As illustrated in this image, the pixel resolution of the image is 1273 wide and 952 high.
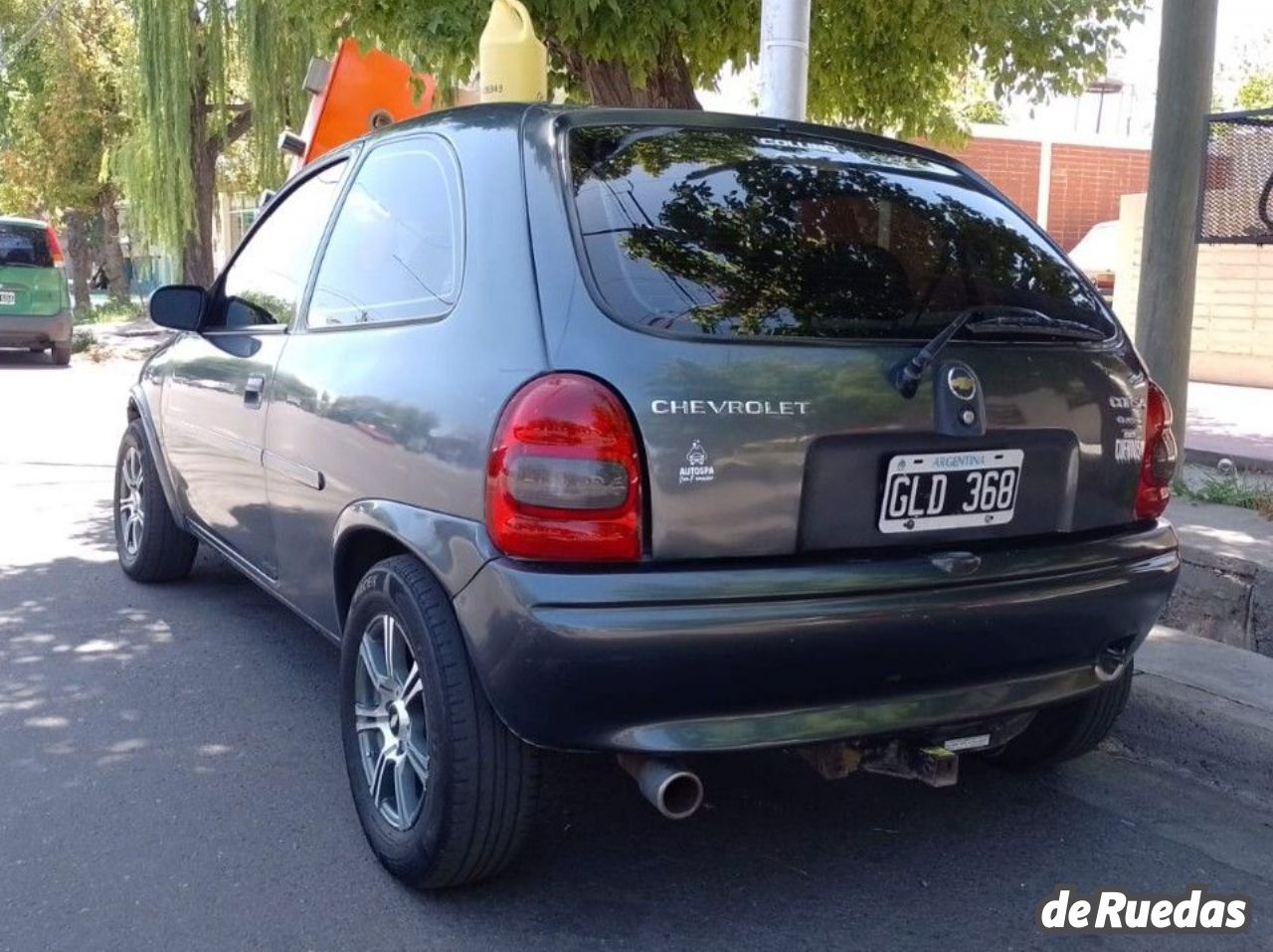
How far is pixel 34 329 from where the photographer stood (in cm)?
1830

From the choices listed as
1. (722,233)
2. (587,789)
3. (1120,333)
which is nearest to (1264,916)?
(1120,333)

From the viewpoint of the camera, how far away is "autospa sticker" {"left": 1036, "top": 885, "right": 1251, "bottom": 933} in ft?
10.2

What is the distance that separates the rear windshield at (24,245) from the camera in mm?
18078

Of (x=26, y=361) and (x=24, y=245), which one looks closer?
(x=24, y=245)

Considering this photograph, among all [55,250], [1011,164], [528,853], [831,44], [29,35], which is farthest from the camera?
[1011,164]

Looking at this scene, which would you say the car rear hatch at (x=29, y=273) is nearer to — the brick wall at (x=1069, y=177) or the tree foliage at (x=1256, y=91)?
the brick wall at (x=1069, y=177)

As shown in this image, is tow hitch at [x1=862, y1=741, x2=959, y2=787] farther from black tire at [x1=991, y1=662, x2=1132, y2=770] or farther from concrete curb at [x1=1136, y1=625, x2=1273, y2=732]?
concrete curb at [x1=1136, y1=625, x2=1273, y2=732]

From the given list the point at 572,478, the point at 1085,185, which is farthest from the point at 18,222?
the point at 572,478

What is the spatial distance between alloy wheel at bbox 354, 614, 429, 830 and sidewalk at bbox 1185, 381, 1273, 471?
6.60 metres

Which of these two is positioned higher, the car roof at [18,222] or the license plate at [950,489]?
the car roof at [18,222]

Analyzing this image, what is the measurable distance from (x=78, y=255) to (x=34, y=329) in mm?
13808

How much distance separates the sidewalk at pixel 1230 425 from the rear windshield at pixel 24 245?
14630mm

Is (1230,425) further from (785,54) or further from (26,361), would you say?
(26,361)

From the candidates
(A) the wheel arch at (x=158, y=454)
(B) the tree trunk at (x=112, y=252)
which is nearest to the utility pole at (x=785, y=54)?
(A) the wheel arch at (x=158, y=454)
